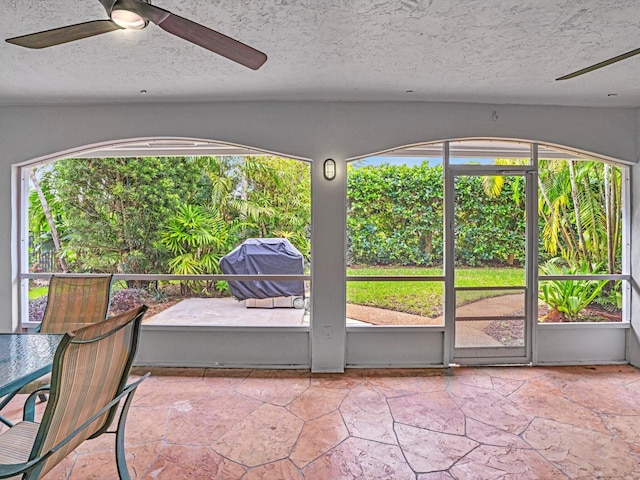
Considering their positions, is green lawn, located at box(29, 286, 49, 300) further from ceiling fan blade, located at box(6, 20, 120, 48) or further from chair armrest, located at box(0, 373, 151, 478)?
chair armrest, located at box(0, 373, 151, 478)

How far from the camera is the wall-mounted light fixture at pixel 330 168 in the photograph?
371 centimetres

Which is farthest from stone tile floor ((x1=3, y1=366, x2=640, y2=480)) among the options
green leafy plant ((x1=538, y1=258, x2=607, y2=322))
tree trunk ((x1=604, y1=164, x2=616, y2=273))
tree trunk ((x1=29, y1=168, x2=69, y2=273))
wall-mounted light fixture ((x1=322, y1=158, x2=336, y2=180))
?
wall-mounted light fixture ((x1=322, y1=158, x2=336, y2=180))

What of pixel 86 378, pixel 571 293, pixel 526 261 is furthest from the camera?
pixel 571 293

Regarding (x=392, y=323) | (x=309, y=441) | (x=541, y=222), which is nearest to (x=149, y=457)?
(x=309, y=441)

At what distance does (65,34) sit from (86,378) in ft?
5.47

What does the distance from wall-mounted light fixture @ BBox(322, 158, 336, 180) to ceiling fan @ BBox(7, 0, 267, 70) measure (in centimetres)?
178

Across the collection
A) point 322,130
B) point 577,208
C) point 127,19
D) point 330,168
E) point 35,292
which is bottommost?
point 35,292

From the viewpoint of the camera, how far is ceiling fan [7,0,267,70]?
4.97ft

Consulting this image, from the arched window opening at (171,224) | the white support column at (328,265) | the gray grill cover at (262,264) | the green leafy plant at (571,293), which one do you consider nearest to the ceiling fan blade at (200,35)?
the white support column at (328,265)

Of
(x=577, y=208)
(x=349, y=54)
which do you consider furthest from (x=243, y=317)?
(x=577, y=208)

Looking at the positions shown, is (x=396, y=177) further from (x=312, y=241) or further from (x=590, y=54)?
(x=590, y=54)

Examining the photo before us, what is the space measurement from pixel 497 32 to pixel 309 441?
10.3 ft

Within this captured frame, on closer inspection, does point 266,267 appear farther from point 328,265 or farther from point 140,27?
point 140,27

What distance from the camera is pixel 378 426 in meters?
2.66
